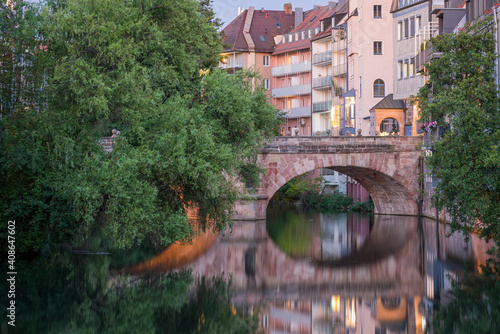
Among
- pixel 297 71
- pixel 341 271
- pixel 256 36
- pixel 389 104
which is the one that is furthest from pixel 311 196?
pixel 341 271

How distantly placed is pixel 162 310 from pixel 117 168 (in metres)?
5.46

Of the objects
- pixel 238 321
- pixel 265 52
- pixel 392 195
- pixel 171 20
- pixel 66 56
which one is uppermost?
pixel 265 52

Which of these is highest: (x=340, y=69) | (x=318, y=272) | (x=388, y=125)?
(x=340, y=69)

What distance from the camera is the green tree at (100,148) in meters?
22.3

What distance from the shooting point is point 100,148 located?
23.3 metres

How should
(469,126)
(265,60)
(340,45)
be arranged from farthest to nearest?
(265,60) → (340,45) → (469,126)

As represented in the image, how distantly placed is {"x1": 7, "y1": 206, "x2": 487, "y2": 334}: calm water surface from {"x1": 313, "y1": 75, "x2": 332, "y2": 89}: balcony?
32.4 metres

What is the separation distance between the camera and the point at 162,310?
59.2 ft

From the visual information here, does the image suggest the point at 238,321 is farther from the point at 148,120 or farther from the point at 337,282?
the point at 148,120

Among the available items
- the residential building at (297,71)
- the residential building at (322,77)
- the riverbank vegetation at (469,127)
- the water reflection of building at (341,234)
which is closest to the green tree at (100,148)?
the water reflection of building at (341,234)

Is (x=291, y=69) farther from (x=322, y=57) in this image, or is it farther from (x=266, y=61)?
(x=322, y=57)

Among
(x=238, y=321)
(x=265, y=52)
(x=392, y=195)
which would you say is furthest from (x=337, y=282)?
(x=265, y=52)

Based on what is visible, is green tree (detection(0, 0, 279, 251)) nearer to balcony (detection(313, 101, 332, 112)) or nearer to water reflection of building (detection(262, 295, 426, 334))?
water reflection of building (detection(262, 295, 426, 334))

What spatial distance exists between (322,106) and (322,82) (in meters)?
2.18
